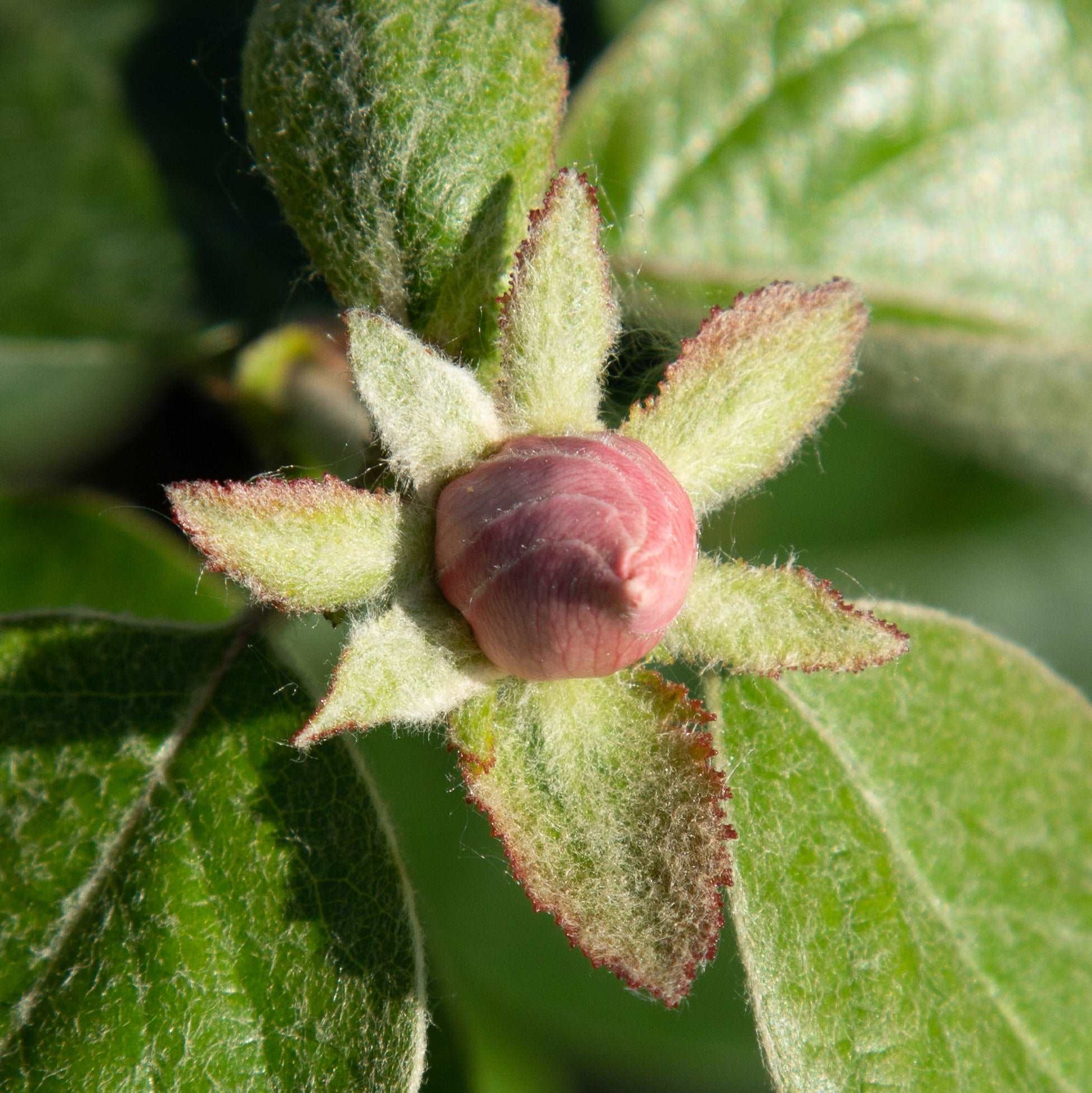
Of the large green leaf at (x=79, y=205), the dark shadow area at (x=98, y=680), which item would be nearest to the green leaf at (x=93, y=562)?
the large green leaf at (x=79, y=205)

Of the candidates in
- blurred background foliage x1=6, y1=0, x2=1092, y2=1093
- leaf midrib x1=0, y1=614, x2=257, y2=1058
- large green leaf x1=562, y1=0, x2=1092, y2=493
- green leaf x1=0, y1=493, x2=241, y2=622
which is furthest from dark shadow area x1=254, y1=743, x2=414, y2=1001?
large green leaf x1=562, y1=0, x2=1092, y2=493

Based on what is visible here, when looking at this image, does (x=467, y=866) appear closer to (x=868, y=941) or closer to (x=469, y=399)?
(x=868, y=941)

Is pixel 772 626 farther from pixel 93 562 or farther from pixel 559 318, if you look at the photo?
pixel 93 562

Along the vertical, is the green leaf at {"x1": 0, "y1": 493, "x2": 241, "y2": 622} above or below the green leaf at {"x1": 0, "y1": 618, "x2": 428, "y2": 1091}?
below

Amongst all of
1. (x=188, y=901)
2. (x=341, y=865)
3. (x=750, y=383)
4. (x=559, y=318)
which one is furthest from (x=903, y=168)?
(x=188, y=901)

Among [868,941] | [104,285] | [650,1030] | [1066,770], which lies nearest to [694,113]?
[104,285]

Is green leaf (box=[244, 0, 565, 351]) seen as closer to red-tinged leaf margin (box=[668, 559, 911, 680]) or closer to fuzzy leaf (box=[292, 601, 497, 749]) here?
fuzzy leaf (box=[292, 601, 497, 749])

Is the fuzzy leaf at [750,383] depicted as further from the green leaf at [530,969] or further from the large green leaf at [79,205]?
the green leaf at [530,969]
